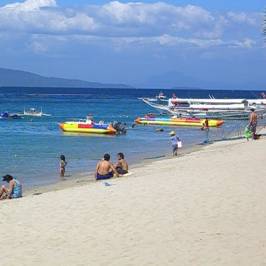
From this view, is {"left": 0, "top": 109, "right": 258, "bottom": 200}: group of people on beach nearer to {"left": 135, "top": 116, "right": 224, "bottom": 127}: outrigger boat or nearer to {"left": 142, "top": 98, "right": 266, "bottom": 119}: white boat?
{"left": 135, "top": 116, "right": 224, "bottom": 127}: outrigger boat

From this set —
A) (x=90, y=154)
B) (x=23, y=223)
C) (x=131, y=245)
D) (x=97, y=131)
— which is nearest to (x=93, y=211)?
(x=23, y=223)

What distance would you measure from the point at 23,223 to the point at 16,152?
69.1 feet

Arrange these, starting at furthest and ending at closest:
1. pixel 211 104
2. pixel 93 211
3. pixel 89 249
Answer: pixel 211 104, pixel 93 211, pixel 89 249

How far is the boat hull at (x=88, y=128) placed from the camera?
44000 mm

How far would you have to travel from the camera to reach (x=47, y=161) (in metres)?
27.8

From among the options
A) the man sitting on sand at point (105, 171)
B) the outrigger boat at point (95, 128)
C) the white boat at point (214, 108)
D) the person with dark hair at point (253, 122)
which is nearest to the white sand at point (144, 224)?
the man sitting on sand at point (105, 171)

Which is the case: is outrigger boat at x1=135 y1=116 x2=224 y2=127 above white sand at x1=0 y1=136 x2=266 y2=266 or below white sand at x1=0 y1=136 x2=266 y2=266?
below

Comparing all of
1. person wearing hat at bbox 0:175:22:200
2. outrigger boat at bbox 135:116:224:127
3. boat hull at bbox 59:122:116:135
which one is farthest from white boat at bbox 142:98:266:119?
person wearing hat at bbox 0:175:22:200

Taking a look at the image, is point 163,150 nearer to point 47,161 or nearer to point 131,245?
point 47,161

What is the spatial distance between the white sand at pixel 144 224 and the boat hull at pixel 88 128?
2753cm

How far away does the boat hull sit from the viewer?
1732 inches

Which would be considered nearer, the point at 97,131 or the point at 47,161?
the point at 47,161

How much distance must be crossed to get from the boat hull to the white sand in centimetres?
2753

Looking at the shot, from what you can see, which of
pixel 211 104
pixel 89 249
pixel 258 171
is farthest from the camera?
pixel 211 104
